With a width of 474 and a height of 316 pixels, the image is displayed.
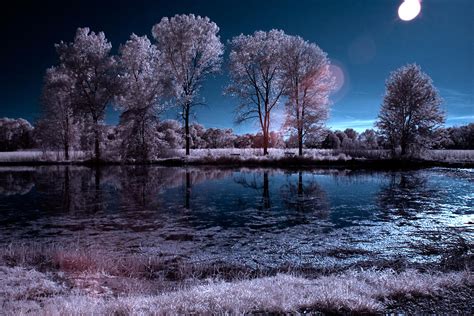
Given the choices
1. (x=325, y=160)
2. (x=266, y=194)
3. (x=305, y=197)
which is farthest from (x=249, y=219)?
(x=325, y=160)

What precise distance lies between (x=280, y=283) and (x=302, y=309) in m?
0.90

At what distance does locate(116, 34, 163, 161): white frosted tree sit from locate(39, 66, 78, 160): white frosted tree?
7.49 metres

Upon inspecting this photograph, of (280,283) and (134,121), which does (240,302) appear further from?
(134,121)

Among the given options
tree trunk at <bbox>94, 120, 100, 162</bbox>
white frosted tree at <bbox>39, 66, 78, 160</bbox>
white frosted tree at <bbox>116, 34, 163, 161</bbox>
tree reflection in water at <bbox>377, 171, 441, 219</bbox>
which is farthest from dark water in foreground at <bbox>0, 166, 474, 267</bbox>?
white frosted tree at <bbox>39, 66, 78, 160</bbox>

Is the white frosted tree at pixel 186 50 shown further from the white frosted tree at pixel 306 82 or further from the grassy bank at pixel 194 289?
the grassy bank at pixel 194 289

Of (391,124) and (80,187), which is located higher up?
(391,124)

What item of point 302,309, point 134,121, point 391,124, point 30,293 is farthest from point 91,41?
point 302,309

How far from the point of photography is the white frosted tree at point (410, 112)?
107ft

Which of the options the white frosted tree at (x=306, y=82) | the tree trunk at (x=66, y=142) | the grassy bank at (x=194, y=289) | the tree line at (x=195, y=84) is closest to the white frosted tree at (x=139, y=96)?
the tree line at (x=195, y=84)

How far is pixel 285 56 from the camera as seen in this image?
3353cm

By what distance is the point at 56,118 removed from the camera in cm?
3781

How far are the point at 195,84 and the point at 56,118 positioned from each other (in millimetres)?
17149

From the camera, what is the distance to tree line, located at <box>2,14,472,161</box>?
32.7 metres

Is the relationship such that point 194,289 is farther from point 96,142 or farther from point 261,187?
point 96,142
